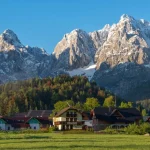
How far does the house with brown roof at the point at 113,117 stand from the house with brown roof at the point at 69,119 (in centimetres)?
523

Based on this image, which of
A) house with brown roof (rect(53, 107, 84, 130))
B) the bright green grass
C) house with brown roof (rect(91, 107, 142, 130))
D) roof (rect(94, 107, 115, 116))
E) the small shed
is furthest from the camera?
the small shed

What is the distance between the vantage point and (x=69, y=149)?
37938mm

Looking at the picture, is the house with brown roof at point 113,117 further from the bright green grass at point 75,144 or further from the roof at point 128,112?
the bright green grass at point 75,144

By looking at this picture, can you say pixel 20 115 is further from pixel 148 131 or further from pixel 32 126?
pixel 148 131

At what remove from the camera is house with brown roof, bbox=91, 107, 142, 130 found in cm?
14100

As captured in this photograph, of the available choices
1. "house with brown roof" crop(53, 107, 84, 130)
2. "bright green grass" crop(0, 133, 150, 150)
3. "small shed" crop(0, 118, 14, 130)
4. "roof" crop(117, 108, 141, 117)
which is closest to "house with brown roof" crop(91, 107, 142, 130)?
"roof" crop(117, 108, 141, 117)

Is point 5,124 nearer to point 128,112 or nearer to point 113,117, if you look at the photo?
point 113,117

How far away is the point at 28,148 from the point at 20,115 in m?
148

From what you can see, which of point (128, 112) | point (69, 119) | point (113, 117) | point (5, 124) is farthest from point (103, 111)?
point (5, 124)

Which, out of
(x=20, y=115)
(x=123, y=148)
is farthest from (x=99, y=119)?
(x=123, y=148)

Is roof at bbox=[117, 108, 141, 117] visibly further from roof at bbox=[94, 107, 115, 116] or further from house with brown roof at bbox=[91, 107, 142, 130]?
roof at bbox=[94, 107, 115, 116]

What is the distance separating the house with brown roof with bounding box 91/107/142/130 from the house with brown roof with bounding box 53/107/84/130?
5225mm

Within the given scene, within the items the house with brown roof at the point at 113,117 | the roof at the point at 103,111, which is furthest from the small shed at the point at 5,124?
the roof at the point at 103,111

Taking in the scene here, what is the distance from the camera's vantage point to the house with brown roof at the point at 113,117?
463ft
